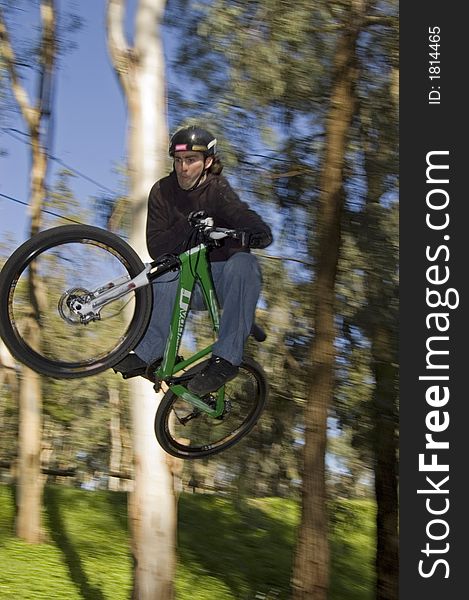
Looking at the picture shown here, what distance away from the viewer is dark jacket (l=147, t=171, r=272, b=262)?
18.3 feet

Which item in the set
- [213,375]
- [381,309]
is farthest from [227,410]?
[381,309]

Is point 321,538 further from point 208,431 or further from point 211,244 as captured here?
point 211,244

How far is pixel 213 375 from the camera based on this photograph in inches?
213

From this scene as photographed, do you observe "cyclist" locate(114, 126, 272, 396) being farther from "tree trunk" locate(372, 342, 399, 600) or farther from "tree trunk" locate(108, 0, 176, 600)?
"tree trunk" locate(372, 342, 399, 600)

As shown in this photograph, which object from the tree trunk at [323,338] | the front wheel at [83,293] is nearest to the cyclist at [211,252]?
the front wheel at [83,293]

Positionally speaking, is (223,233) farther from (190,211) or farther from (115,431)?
(115,431)

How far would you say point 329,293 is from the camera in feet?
26.5

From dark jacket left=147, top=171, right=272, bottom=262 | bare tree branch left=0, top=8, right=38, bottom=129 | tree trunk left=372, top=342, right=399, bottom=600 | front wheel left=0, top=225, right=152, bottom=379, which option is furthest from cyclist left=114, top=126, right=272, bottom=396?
bare tree branch left=0, top=8, right=38, bottom=129

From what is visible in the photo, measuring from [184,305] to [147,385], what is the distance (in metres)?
2.10

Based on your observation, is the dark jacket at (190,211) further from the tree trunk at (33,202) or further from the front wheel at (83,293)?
the tree trunk at (33,202)

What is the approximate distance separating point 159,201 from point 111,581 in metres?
7.90

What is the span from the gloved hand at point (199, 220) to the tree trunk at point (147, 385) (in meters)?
1.81

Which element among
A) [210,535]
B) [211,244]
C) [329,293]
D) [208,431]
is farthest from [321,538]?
[210,535]

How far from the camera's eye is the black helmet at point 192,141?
18.0ft
